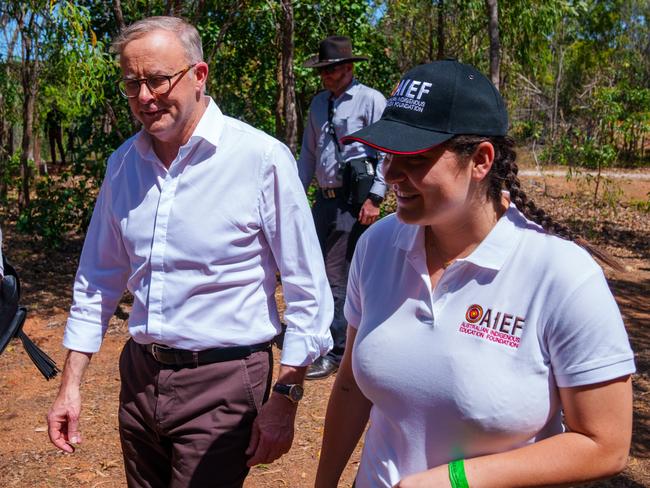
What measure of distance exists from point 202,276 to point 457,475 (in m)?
1.14

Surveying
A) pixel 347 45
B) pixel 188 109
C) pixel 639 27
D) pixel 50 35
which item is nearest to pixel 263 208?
pixel 188 109

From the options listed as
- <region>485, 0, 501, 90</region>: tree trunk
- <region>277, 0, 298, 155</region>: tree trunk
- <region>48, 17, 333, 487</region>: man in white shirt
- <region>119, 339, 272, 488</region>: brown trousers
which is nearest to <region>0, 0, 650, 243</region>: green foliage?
<region>277, 0, 298, 155</region>: tree trunk

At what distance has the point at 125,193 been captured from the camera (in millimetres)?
2578

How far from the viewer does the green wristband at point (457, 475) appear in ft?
5.15

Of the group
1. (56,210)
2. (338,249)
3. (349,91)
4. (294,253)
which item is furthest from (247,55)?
(294,253)

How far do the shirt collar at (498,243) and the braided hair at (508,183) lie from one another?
0.10 feet

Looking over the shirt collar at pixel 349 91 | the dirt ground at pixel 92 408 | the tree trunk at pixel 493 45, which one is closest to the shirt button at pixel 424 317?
the dirt ground at pixel 92 408

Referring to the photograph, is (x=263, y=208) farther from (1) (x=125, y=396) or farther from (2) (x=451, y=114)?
(2) (x=451, y=114)

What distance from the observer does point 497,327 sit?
1.59m

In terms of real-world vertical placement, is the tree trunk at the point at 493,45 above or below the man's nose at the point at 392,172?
above

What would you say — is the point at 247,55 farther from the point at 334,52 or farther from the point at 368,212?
the point at 368,212

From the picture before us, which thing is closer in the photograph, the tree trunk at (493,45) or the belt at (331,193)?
the belt at (331,193)

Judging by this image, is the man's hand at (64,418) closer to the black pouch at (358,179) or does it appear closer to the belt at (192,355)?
the belt at (192,355)

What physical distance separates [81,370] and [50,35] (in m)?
4.51
